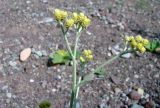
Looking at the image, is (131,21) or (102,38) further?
(131,21)

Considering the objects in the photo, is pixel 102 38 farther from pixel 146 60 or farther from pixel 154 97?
pixel 154 97

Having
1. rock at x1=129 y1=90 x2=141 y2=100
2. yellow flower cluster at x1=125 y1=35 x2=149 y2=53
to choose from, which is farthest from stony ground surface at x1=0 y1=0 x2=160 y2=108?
yellow flower cluster at x1=125 y1=35 x2=149 y2=53

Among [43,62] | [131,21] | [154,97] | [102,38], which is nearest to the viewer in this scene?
[154,97]

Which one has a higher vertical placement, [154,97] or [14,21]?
[14,21]

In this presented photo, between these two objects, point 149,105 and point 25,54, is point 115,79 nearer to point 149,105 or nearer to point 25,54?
point 149,105

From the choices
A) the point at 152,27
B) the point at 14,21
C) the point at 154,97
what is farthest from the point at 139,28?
the point at 14,21

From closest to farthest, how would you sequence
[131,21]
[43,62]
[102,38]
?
[43,62] → [102,38] → [131,21]

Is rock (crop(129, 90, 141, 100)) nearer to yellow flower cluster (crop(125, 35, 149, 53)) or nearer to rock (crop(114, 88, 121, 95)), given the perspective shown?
rock (crop(114, 88, 121, 95))

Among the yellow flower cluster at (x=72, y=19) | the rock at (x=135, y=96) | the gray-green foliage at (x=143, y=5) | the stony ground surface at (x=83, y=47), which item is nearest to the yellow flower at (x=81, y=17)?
the yellow flower cluster at (x=72, y=19)
